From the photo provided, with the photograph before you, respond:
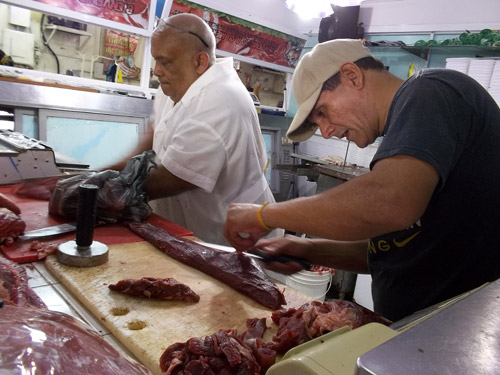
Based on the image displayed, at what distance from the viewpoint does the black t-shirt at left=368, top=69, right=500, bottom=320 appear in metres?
1.51

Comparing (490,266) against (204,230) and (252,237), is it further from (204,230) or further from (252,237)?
(204,230)

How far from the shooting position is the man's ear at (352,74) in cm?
191

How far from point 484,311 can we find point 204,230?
8.59ft

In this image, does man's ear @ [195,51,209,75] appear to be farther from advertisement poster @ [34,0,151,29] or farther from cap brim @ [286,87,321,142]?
advertisement poster @ [34,0,151,29]

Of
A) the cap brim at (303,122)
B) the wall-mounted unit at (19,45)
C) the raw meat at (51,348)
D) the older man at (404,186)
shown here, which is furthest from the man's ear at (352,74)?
the wall-mounted unit at (19,45)

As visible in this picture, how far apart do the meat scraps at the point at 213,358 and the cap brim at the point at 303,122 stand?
1.17 meters

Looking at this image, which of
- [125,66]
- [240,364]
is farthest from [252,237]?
[125,66]

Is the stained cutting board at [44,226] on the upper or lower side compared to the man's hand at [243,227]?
lower

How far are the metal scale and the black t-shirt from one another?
2.27 meters

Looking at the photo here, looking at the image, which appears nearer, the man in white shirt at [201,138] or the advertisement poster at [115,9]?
the man in white shirt at [201,138]

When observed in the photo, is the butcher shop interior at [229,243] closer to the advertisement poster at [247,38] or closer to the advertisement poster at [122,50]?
the advertisement poster at [247,38]

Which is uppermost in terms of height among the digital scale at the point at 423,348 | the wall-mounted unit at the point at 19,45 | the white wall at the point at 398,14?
the white wall at the point at 398,14

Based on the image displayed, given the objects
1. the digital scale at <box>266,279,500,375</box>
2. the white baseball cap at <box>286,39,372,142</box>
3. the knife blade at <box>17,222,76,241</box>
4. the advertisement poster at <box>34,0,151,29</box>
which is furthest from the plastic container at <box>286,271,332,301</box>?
the advertisement poster at <box>34,0,151,29</box>

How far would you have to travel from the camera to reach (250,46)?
7.20 m
